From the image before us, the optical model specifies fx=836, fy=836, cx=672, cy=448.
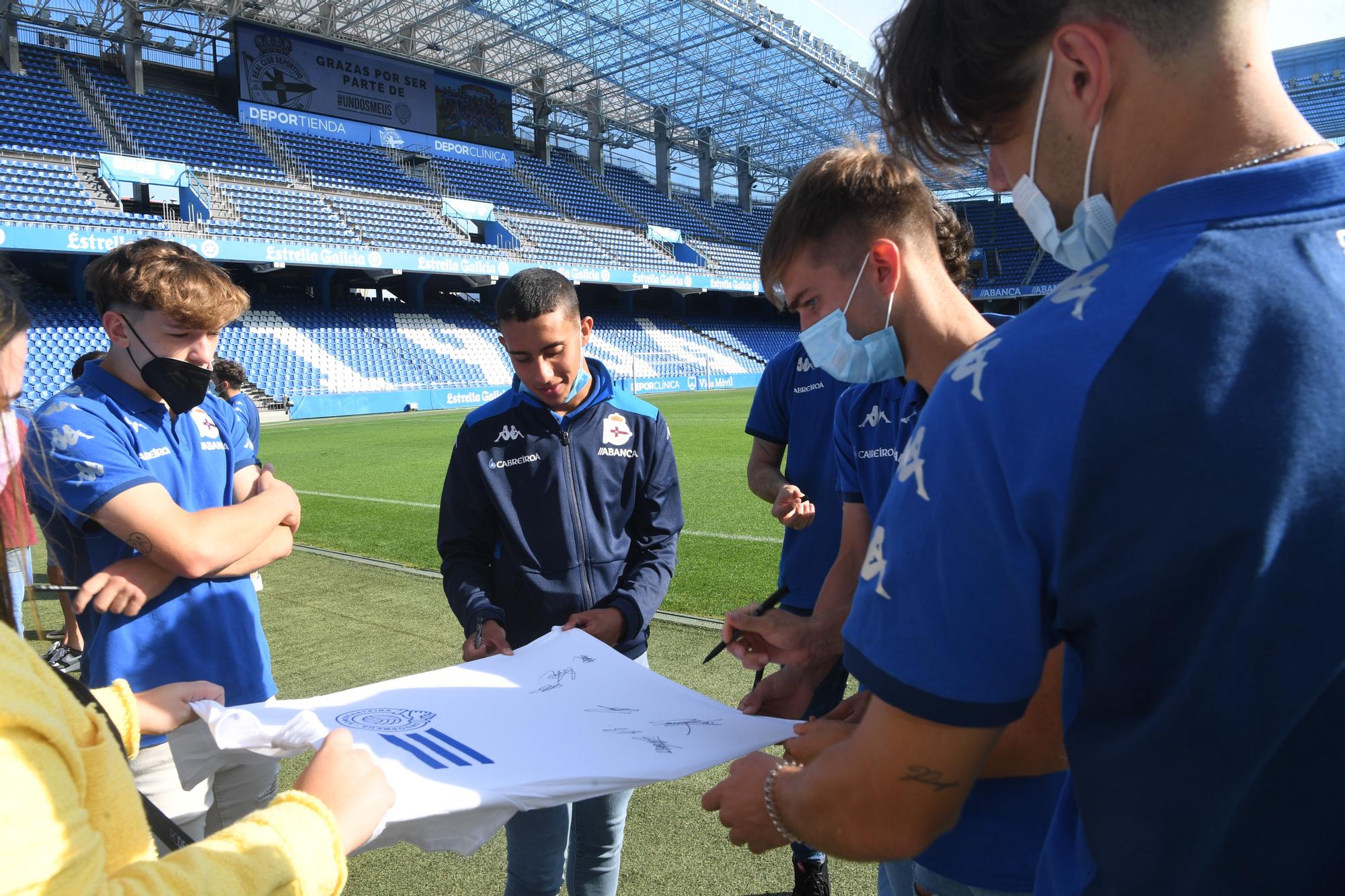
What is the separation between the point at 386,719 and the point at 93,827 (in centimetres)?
74

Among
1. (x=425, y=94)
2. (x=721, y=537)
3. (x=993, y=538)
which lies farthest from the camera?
(x=425, y=94)

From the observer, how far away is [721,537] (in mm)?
8016

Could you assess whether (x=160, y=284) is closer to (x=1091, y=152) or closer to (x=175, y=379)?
(x=175, y=379)

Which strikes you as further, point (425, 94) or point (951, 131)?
point (425, 94)

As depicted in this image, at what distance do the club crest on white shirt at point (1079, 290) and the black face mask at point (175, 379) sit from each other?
94.5 inches

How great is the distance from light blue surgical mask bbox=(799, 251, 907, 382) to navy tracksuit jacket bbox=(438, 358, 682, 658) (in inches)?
37.0

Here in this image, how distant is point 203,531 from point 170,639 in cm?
36

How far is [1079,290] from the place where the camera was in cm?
81

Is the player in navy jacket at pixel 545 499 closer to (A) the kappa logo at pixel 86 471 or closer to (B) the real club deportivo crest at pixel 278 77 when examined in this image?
(A) the kappa logo at pixel 86 471

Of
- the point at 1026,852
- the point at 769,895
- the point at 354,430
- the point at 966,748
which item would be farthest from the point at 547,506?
the point at 354,430

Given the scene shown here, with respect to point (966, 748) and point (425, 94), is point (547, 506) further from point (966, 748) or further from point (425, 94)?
point (425, 94)

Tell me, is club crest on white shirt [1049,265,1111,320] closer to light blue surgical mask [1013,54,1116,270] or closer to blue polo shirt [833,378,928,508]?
light blue surgical mask [1013,54,1116,270]

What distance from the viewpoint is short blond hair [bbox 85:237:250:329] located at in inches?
93.8

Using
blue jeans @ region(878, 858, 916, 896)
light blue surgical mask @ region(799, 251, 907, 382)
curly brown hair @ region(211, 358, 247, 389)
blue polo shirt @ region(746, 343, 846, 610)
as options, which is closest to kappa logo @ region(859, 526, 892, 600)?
light blue surgical mask @ region(799, 251, 907, 382)
